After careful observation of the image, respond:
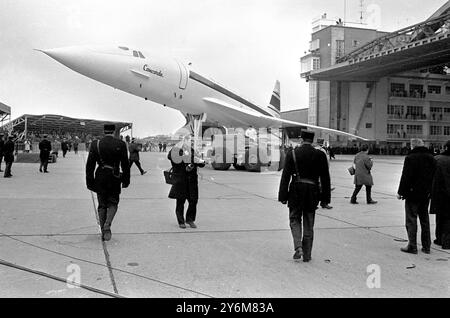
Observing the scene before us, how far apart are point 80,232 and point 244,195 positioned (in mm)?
6147

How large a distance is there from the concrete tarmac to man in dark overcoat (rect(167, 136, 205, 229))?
28 centimetres

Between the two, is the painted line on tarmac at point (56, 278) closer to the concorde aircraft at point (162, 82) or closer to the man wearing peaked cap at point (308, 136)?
the man wearing peaked cap at point (308, 136)

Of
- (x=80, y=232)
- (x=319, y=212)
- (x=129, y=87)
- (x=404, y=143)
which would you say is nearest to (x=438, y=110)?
(x=404, y=143)

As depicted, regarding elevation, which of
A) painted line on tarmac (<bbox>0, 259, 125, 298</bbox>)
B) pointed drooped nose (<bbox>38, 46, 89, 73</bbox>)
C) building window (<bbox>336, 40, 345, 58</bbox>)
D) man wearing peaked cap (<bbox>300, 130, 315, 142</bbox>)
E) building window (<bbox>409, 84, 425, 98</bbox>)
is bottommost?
painted line on tarmac (<bbox>0, 259, 125, 298</bbox>)

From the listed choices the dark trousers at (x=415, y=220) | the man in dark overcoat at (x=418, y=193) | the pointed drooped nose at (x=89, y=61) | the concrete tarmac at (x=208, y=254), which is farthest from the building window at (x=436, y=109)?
the dark trousers at (x=415, y=220)

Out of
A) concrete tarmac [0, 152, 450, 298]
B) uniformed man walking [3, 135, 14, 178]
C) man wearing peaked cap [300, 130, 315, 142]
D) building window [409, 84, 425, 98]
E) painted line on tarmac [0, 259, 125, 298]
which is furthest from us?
building window [409, 84, 425, 98]

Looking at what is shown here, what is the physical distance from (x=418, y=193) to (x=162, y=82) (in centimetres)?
1563

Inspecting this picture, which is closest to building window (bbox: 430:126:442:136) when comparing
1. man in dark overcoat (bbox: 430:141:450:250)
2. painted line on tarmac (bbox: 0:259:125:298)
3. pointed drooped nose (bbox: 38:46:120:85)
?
pointed drooped nose (bbox: 38:46:120:85)

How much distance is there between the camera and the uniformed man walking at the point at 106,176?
21.5ft

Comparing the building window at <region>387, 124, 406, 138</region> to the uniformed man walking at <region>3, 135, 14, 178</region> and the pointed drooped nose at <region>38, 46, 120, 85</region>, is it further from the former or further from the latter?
the uniformed man walking at <region>3, 135, 14, 178</region>

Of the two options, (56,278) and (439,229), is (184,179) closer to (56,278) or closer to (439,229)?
(56,278)

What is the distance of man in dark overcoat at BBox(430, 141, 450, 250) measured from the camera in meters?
6.59

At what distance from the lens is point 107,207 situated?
6.64 m
